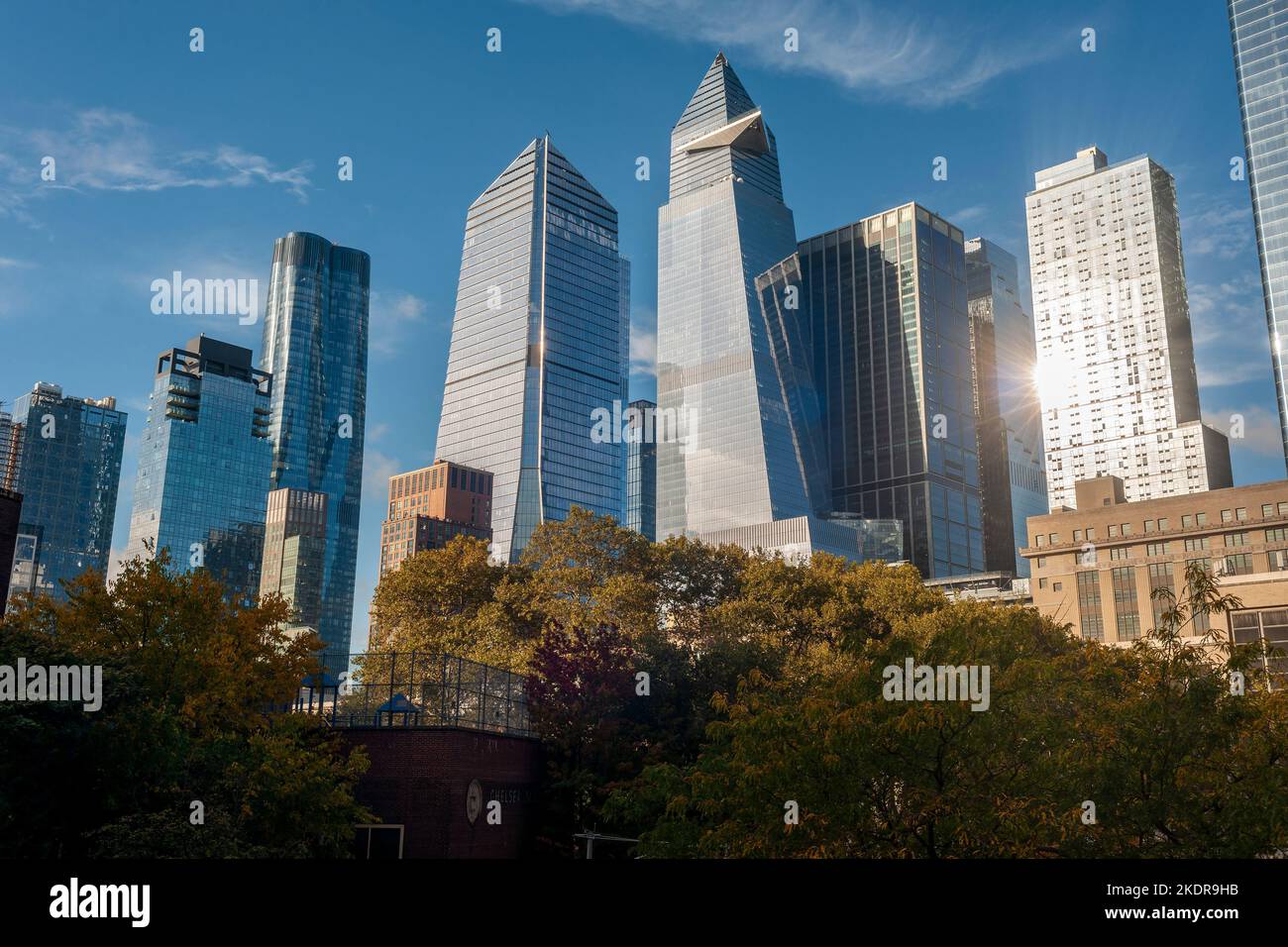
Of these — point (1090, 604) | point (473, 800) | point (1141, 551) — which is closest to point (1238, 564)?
point (1141, 551)

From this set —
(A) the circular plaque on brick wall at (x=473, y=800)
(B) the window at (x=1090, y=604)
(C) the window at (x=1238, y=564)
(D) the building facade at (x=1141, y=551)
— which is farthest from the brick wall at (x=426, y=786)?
(C) the window at (x=1238, y=564)

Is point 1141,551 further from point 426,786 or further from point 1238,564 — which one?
point 426,786

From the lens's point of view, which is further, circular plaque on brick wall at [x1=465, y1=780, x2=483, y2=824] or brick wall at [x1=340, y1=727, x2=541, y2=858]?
circular plaque on brick wall at [x1=465, y1=780, x2=483, y2=824]

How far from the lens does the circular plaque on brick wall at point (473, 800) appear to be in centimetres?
3653

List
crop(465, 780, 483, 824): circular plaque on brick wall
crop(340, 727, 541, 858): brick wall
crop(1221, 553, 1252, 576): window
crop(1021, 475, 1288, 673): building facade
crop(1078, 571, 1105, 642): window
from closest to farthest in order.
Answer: crop(340, 727, 541, 858): brick wall → crop(465, 780, 483, 824): circular plaque on brick wall → crop(1021, 475, 1288, 673): building facade → crop(1221, 553, 1252, 576): window → crop(1078, 571, 1105, 642): window

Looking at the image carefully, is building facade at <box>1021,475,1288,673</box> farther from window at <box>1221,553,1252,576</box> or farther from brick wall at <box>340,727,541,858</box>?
brick wall at <box>340,727,541,858</box>

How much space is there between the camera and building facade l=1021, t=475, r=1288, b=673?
415 feet

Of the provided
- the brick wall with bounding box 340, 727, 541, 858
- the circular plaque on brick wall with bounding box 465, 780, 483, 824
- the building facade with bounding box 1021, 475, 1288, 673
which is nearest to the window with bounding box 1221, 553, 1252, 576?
the building facade with bounding box 1021, 475, 1288, 673

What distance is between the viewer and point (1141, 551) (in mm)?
132625

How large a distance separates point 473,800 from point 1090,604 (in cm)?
11645

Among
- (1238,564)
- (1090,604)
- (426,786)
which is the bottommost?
(426,786)

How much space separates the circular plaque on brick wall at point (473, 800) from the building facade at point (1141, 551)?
97.5m

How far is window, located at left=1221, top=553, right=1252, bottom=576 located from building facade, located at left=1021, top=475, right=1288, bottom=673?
115 mm
